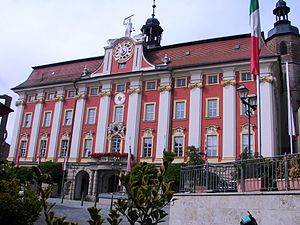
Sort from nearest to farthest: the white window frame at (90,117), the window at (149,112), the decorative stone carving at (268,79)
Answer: the decorative stone carving at (268,79) < the window at (149,112) < the white window frame at (90,117)

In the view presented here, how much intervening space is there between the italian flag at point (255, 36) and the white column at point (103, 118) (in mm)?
23897

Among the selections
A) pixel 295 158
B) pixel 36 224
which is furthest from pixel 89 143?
pixel 295 158

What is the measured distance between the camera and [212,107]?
3269 cm

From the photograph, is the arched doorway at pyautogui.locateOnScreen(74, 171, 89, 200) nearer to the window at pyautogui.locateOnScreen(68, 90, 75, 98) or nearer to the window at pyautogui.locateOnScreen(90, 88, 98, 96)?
the window at pyautogui.locateOnScreen(90, 88, 98, 96)

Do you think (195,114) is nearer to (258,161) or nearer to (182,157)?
(182,157)

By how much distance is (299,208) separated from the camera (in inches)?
299

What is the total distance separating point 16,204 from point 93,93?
32045 millimetres

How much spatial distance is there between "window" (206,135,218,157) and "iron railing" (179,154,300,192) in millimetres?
19327

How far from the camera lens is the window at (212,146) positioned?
102 feet

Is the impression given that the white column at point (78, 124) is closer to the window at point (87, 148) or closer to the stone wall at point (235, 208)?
the window at point (87, 148)

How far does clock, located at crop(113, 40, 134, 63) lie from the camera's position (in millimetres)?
38213

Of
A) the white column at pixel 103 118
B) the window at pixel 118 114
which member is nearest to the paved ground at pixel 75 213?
the white column at pixel 103 118

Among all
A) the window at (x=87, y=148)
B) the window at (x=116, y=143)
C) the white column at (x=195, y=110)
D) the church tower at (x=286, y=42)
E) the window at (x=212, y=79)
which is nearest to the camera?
the white column at (x=195, y=110)

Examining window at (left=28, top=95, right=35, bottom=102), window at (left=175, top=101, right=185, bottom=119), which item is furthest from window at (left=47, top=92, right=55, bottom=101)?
window at (left=175, top=101, right=185, bottom=119)
